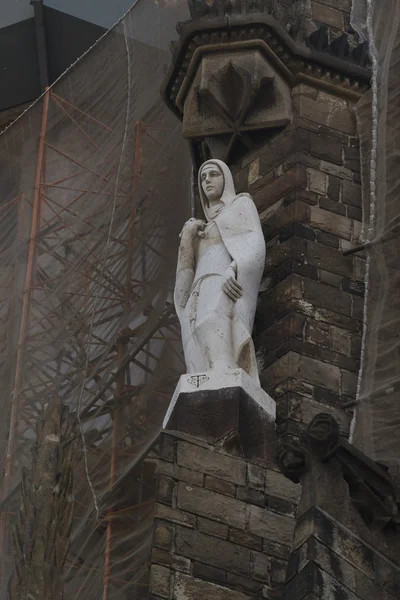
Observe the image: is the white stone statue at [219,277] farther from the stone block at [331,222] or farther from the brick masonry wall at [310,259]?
the stone block at [331,222]

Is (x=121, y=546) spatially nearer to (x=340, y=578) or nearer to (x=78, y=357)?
(x=78, y=357)

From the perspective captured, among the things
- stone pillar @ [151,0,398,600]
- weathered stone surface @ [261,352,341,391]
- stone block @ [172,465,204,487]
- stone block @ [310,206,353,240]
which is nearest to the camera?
stone pillar @ [151,0,398,600]

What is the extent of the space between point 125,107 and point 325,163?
4107 millimetres

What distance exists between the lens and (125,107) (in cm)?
2570

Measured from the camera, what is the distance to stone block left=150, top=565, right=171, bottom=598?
18000 millimetres

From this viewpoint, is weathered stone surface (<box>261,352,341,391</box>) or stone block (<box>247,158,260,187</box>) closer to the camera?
weathered stone surface (<box>261,352,341,391</box>)

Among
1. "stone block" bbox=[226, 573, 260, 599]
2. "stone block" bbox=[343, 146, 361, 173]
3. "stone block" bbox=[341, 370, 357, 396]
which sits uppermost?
"stone block" bbox=[343, 146, 361, 173]

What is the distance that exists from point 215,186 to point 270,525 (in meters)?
3.35

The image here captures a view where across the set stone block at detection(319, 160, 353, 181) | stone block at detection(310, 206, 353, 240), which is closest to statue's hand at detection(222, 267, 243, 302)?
stone block at detection(310, 206, 353, 240)

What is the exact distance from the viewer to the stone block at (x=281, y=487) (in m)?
19.0

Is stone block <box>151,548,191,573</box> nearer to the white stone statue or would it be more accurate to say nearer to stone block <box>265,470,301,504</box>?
stone block <box>265,470,301,504</box>

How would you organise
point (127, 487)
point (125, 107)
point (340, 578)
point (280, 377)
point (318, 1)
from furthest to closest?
point (125, 107) < point (318, 1) < point (127, 487) < point (280, 377) < point (340, 578)

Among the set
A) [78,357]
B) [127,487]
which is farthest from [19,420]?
[127,487]

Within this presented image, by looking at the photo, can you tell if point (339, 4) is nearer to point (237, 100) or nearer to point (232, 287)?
point (237, 100)
